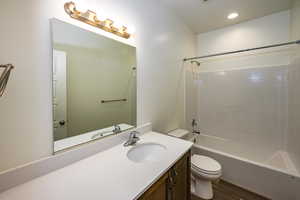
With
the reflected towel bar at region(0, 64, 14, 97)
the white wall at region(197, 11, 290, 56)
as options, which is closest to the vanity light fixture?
the reflected towel bar at region(0, 64, 14, 97)

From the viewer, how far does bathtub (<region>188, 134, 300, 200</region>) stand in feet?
4.80

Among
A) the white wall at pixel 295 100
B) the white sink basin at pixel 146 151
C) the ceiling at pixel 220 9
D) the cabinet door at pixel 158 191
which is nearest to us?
the cabinet door at pixel 158 191

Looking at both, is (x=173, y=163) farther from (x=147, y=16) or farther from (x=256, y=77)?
(x=256, y=77)

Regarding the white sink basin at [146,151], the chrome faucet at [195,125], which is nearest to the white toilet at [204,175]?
the white sink basin at [146,151]

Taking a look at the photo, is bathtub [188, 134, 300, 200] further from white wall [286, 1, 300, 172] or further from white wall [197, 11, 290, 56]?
white wall [197, 11, 290, 56]

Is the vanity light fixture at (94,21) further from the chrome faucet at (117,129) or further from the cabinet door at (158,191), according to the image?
the cabinet door at (158,191)

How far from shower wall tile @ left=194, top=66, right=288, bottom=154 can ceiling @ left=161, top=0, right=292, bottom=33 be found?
2.86 ft

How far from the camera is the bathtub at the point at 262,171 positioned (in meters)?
1.46

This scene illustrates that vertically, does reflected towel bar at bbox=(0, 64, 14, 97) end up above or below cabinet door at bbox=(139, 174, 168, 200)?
above

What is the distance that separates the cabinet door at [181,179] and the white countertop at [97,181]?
0.12 m

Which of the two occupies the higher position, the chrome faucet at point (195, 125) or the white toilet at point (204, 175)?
the chrome faucet at point (195, 125)

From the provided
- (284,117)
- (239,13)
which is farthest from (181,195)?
(239,13)

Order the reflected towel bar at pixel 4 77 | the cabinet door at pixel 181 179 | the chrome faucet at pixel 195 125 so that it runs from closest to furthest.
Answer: the reflected towel bar at pixel 4 77, the cabinet door at pixel 181 179, the chrome faucet at pixel 195 125

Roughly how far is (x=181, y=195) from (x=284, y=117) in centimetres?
206
